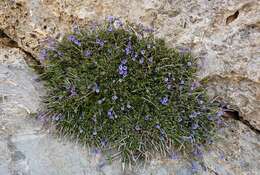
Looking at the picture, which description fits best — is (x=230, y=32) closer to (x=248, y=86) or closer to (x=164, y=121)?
(x=248, y=86)

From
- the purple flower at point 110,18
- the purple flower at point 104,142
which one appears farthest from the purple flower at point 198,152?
the purple flower at point 110,18

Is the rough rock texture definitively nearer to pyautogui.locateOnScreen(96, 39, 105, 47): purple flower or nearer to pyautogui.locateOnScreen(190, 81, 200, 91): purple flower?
pyautogui.locateOnScreen(190, 81, 200, 91): purple flower

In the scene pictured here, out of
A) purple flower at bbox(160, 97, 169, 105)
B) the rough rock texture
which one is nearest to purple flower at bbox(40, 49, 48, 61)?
the rough rock texture

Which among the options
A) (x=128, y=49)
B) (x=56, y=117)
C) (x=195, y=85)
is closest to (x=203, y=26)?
(x=195, y=85)

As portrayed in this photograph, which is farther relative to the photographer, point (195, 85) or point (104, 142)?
point (195, 85)

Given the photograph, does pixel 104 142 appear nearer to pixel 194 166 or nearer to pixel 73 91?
pixel 73 91

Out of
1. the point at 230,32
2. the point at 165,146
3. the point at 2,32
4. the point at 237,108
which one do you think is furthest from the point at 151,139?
the point at 2,32
